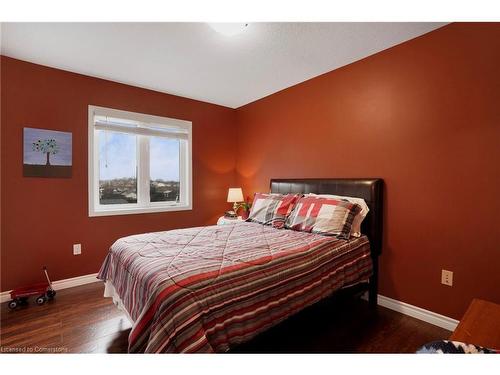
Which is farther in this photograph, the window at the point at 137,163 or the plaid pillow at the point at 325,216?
the window at the point at 137,163

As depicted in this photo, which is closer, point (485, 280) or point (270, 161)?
point (485, 280)

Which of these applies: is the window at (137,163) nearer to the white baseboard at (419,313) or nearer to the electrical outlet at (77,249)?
the electrical outlet at (77,249)

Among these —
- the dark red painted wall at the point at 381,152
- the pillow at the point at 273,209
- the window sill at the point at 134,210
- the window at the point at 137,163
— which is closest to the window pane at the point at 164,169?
the window at the point at 137,163

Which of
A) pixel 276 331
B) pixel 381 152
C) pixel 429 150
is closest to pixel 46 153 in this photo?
pixel 276 331

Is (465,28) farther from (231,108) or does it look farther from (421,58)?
(231,108)

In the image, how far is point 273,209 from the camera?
2.66 metres

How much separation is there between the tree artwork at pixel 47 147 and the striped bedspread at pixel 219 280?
1547 mm

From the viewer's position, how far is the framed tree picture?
97.5 inches

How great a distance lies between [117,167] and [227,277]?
256 centimetres

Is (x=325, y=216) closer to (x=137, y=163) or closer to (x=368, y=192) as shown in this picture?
(x=368, y=192)

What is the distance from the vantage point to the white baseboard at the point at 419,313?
6.24 feet

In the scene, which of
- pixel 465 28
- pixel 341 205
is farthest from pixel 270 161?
pixel 465 28

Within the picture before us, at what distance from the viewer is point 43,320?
79.7 inches
